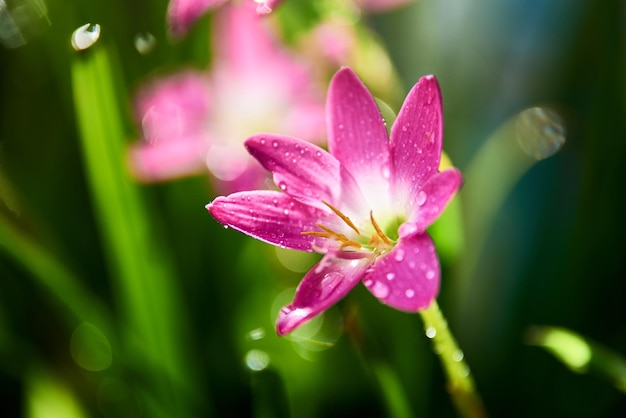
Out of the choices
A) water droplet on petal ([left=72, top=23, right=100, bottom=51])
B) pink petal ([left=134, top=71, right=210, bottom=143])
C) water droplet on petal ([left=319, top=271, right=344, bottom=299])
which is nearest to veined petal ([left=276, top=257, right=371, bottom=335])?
water droplet on petal ([left=319, top=271, right=344, bottom=299])

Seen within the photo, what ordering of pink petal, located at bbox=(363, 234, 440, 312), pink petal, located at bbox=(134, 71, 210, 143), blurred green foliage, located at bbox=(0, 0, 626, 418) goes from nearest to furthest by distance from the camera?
pink petal, located at bbox=(363, 234, 440, 312) → blurred green foliage, located at bbox=(0, 0, 626, 418) → pink petal, located at bbox=(134, 71, 210, 143)

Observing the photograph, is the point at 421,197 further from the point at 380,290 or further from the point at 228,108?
the point at 228,108

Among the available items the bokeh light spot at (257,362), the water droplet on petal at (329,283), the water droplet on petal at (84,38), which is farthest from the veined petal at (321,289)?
the water droplet on petal at (84,38)

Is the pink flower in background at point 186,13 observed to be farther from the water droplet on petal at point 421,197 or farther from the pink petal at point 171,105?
the pink petal at point 171,105

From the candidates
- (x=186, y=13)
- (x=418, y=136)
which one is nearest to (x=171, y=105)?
(x=186, y=13)

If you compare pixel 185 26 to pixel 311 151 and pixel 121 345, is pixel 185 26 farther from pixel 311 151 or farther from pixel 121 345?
pixel 121 345

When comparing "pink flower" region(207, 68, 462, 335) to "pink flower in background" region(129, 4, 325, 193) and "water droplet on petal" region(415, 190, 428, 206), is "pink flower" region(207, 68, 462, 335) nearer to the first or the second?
"water droplet on petal" region(415, 190, 428, 206)
